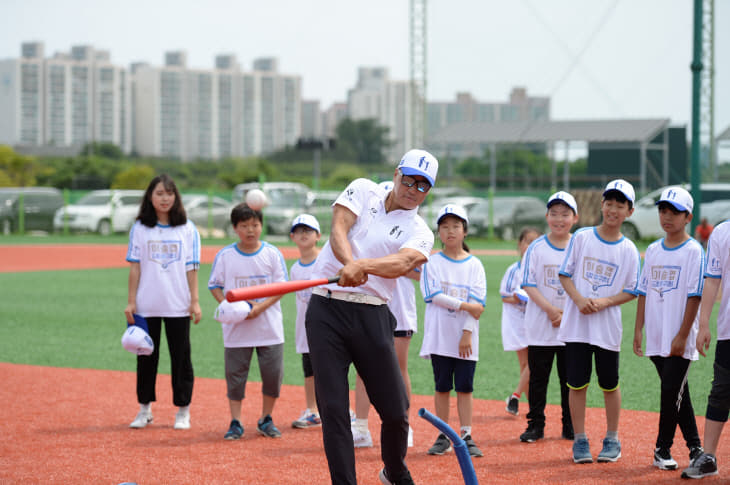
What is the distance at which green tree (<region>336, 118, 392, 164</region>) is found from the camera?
10606cm

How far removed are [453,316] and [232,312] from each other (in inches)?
67.3

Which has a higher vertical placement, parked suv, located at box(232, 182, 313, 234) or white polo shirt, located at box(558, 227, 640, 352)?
parked suv, located at box(232, 182, 313, 234)

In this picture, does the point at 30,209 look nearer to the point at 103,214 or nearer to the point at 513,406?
the point at 103,214

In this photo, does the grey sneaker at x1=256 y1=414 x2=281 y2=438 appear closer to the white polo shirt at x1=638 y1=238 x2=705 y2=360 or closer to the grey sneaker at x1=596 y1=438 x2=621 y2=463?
the grey sneaker at x1=596 y1=438 x2=621 y2=463

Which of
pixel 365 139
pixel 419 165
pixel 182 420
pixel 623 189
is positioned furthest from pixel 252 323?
pixel 365 139

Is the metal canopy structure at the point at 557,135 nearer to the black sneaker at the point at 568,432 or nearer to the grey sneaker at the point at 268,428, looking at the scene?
the black sneaker at the point at 568,432

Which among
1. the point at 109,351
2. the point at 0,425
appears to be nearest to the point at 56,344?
the point at 109,351

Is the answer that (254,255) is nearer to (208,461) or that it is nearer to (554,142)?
(208,461)

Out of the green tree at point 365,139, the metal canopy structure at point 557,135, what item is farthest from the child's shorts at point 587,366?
the green tree at point 365,139

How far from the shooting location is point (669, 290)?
6.01 meters

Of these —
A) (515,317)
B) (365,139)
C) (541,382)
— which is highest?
(365,139)

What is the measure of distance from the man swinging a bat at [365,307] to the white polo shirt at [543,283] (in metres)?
2.37

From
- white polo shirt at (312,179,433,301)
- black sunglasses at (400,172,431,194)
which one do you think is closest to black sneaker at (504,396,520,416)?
white polo shirt at (312,179,433,301)

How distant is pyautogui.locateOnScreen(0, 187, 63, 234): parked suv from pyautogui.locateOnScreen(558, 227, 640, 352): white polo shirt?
3433cm
